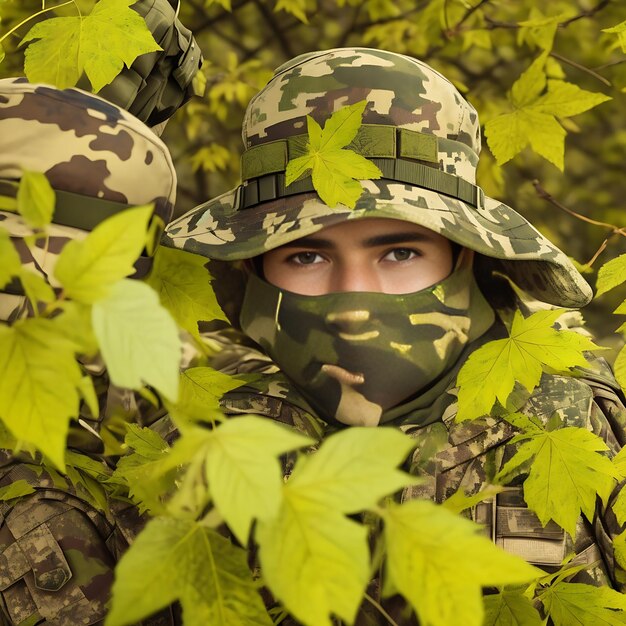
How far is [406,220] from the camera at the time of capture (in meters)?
1.23

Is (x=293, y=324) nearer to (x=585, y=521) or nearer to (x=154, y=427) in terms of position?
(x=154, y=427)

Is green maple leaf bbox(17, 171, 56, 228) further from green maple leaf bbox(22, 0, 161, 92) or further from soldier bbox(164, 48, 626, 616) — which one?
soldier bbox(164, 48, 626, 616)

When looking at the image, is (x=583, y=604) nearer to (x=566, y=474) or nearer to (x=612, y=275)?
(x=566, y=474)

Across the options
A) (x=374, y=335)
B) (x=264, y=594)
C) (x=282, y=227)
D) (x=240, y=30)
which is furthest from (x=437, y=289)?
(x=240, y=30)

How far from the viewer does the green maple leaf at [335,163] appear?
1.13 meters

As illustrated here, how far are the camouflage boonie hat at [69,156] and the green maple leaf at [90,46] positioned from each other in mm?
47

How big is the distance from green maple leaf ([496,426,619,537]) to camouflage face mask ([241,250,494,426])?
20cm

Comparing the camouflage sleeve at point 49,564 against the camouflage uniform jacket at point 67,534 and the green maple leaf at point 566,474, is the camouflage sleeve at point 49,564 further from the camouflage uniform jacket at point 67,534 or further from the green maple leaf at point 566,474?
the green maple leaf at point 566,474

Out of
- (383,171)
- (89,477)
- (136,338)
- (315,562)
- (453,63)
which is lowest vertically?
(453,63)

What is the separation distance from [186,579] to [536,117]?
3.63 feet

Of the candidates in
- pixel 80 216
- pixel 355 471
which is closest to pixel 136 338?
pixel 355 471

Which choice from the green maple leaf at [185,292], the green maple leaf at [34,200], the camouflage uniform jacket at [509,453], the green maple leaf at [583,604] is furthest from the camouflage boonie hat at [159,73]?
the green maple leaf at [583,604]

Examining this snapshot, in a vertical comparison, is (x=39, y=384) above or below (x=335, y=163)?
above

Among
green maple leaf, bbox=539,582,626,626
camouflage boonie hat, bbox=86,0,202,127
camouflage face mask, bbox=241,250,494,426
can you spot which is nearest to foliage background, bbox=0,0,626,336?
camouflage boonie hat, bbox=86,0,202,127
